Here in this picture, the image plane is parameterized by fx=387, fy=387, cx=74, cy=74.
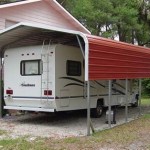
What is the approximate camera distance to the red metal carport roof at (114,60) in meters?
11.4

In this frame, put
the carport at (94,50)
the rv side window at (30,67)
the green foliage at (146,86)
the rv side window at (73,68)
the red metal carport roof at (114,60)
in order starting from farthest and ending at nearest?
the green foliage at (146,86) → the rv side window at (73,68) → the rv side window at (30,67) → the red metal carport roof at (114,60) → the carport at (94,50)

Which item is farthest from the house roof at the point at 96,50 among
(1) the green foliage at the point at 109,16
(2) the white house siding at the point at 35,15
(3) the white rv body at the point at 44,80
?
(1) the green foliage at the point at 109,16

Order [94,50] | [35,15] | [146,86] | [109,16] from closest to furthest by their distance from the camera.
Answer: [94,50] → [35,15] → [109,16] → [146,86]

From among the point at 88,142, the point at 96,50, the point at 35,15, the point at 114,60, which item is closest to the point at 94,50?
the point at 96,50

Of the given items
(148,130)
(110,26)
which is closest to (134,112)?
(148,130)

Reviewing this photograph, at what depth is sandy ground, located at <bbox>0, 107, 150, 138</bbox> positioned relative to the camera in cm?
1147

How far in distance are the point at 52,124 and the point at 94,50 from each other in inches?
139

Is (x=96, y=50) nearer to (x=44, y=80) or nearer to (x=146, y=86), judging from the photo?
(x=44, y=80)

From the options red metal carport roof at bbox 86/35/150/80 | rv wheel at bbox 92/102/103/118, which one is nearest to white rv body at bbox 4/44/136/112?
rv wheel at bbox 92/102/103/118

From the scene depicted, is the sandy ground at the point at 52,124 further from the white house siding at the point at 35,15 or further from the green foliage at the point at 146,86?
the green foliage at the point at 146,86

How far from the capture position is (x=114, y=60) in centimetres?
1270

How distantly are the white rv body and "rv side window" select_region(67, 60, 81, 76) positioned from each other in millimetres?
35

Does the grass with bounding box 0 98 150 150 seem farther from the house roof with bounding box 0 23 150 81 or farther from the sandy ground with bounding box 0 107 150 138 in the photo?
the house roof with bounding box 0 23 150 81

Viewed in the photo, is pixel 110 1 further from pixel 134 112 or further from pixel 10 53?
pixel 10 53
